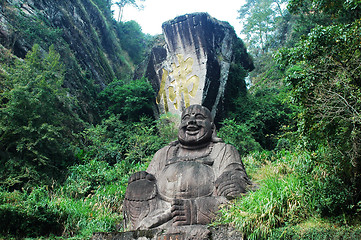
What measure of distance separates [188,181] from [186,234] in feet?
3.34

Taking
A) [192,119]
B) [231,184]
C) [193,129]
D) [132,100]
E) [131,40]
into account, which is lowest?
[231,184]

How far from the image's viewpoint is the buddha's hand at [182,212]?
14.2 ft

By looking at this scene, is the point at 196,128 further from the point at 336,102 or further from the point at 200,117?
the point at 336,102

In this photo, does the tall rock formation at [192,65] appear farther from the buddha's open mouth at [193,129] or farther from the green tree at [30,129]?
the buddha's open mouth at [193,129]

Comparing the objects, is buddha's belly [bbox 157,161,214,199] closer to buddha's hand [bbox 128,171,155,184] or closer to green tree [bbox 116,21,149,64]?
buddha's hand [bbox 128,171,155,184]

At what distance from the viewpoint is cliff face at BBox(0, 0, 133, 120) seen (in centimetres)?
1224

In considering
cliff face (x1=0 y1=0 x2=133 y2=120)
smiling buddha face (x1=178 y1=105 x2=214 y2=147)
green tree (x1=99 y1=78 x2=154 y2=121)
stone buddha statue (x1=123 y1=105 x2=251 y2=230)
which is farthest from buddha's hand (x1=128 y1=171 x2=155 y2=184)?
cliff face (x1=0 y1=0 x2=133 y2=120)

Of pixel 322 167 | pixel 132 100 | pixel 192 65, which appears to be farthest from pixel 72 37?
pixel 322 167

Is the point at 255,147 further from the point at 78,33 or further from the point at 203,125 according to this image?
the point at 78,33

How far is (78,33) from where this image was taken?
15.9 m

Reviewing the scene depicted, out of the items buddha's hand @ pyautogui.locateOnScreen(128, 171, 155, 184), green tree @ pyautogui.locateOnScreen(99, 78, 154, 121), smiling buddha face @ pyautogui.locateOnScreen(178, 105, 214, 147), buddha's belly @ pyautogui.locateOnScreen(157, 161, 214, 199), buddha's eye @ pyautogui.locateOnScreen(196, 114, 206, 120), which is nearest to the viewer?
buddha's belly @ pyautogui.locateOnScreen(157, 161, 214, 199)

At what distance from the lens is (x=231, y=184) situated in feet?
15.3

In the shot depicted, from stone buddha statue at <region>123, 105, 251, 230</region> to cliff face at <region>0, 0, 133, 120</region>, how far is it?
29.3 ft

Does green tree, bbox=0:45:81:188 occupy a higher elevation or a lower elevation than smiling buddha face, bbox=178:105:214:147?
higher
